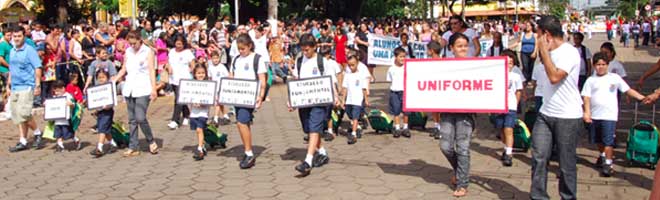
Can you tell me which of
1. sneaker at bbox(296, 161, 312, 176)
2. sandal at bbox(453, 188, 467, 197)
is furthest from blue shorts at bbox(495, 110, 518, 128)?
sneaker at bbox(296, 161, 312, 176)

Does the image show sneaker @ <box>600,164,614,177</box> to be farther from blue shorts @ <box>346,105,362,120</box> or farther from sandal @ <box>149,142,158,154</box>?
sandal @ <box>149,142,158,154</box>

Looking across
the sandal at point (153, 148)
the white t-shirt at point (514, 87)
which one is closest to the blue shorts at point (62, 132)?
the sandal at point (153, 148)

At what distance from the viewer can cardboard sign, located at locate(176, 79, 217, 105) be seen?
9.02 meters

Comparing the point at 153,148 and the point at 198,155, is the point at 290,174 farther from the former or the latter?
the point at 153,148

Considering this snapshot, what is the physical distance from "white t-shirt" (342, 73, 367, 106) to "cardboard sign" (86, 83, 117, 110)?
3.25m

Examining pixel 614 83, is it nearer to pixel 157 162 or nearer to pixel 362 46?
pixel 157 162

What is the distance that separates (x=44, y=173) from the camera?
8.29 meters

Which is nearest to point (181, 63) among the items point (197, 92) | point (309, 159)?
point (197, 92)

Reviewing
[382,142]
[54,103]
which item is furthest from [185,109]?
[382,142]

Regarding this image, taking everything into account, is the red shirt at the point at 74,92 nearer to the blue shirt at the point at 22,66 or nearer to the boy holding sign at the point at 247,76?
the blue shirt at the point at 22,66

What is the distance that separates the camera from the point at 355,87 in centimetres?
1012

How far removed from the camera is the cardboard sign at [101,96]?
929 cm

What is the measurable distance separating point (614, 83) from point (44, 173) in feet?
21.4

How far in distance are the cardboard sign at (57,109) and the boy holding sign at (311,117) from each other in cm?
333
